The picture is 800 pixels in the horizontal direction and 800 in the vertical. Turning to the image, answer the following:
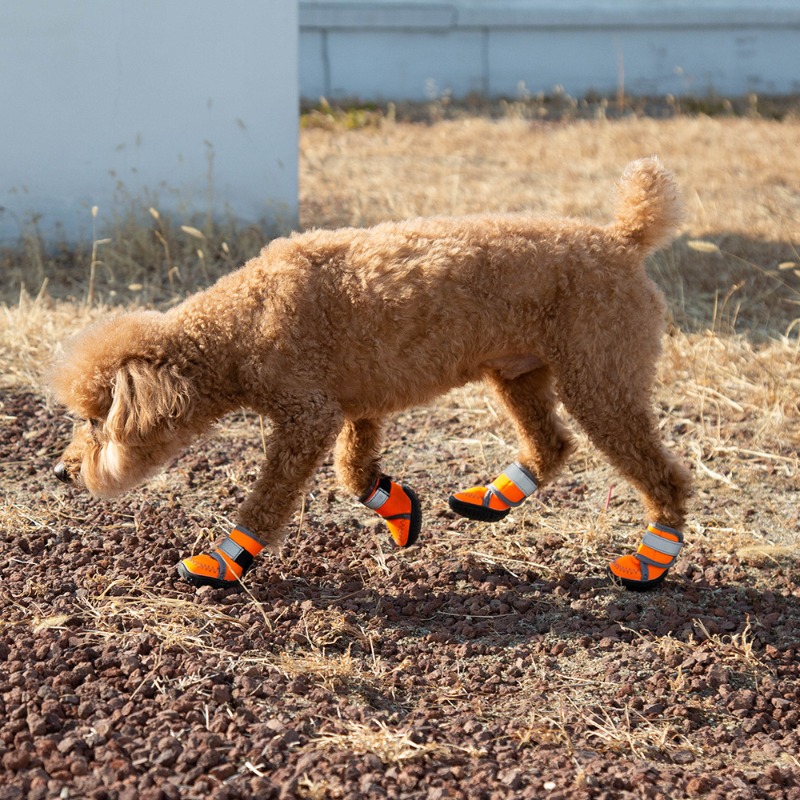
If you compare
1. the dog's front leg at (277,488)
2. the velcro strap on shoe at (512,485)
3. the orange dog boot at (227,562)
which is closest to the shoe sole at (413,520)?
the velcro strap on shoe at (512,485)

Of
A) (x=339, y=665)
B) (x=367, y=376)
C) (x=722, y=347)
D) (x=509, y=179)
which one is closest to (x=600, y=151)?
(x=509, y=179)

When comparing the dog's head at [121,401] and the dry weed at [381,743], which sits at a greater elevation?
the dog's head at [121,401]

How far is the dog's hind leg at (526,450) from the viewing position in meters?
4.17

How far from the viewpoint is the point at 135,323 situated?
3.74 meters

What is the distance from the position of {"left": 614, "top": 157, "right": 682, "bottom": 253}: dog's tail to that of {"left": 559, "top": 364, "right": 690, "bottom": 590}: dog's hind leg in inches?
19.7

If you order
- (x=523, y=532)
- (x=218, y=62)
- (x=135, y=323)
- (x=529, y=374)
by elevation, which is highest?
(x=218, y=62)

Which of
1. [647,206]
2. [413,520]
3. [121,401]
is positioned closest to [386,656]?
[413,520]

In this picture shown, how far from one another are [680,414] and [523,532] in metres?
1.48

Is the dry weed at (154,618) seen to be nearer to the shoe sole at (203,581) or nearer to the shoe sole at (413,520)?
the shoe sole at (203,581)

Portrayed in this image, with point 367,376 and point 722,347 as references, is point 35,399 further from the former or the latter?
point 722,347

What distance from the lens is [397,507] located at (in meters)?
4.13

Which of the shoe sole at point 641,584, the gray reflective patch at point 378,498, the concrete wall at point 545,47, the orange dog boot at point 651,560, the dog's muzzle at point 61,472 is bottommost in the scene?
the shoe sole at point 641,584

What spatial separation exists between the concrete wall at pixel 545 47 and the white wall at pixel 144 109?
6.16 metres

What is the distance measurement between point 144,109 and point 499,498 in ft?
15.7
